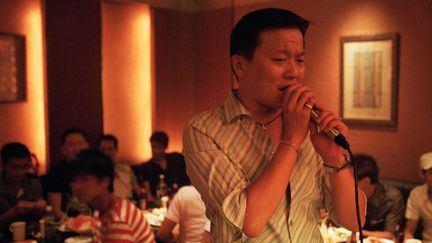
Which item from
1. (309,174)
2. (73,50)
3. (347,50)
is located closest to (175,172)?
(73,50)

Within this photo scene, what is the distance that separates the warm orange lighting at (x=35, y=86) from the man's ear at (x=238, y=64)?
4046 mm

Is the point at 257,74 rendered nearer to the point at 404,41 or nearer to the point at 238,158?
the point at 238,158

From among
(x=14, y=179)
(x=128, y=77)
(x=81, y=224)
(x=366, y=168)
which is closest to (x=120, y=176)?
(x=14, y=179)

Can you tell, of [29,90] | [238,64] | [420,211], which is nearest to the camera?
[238,64]

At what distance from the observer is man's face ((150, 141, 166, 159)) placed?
475 centimetres

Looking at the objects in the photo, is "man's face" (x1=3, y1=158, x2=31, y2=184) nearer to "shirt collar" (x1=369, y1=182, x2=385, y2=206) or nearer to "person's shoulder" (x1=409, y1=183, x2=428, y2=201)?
"shirt collar" (x1=369, y1=182, x2=385, y2=206)

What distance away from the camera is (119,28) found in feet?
18.4

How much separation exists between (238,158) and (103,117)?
440 cm

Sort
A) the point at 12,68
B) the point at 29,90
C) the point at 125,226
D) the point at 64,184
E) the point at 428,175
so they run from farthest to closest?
the point at 29,90
the point at 12,68
the point at 64,184
the point at 428,175
the point at 125,226

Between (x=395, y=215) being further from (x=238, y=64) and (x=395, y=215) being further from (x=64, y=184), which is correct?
(x=238, y=64)

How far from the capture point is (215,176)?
1022mm

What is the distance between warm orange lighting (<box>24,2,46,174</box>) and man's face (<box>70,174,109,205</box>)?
245cm

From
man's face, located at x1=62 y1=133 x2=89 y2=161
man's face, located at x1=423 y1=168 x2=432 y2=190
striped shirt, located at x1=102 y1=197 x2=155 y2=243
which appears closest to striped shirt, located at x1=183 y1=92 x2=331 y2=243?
striped shirt, located at x1=102 y1=197 x2=155 y2=243

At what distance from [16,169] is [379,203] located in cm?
292
